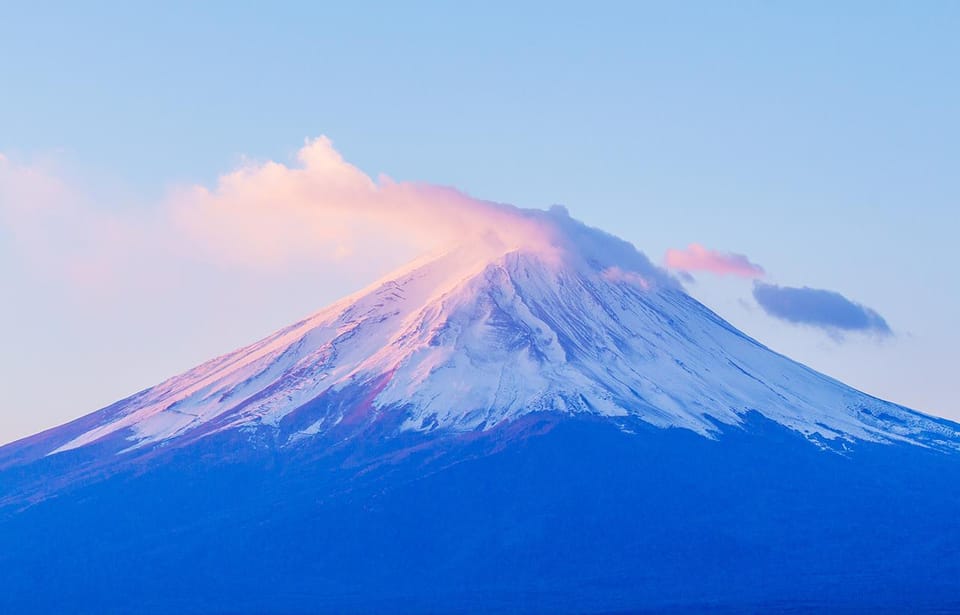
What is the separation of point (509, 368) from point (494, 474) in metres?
13.0

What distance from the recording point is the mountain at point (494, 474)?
10212 centimetres

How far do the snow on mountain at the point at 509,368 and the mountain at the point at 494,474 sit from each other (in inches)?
9.9

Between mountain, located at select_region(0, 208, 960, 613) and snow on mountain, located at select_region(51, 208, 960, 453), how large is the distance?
252mm

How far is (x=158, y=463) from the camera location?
121375mm

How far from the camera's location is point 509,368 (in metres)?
125

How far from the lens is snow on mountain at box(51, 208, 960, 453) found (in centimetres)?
12281

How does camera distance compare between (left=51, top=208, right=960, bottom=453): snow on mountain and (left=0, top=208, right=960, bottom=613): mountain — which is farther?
(left=51, top=208, right=960, bottom=453): snow on mountain

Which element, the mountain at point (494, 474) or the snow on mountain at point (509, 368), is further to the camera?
the snow on mountain at point (509, 368)


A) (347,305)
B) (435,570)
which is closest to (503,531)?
(435,570)

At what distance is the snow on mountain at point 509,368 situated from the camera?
12281 cm

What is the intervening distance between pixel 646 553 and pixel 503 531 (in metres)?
9.21

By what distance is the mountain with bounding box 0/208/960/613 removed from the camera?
102 meters

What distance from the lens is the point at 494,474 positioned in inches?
4496

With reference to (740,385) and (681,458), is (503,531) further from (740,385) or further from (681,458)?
(740,385)
